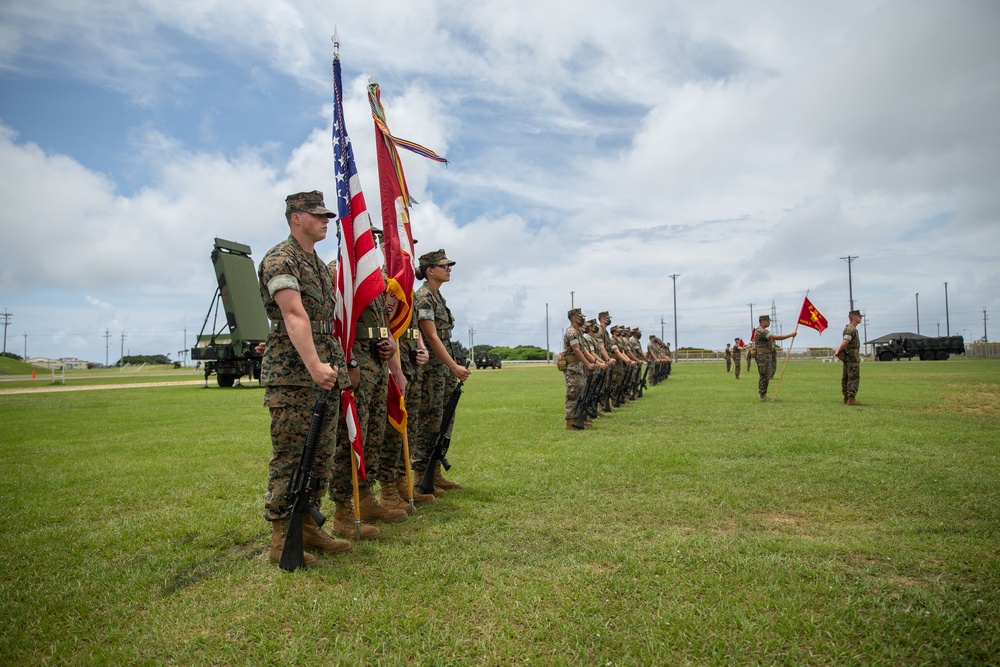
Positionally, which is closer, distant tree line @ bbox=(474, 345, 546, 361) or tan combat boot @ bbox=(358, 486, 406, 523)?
tan combat boot @ bbox=(358, 486, 406, 523)

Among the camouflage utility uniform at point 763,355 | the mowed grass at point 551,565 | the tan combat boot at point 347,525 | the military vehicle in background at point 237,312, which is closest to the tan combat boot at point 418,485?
the mowed grass at point 551,565

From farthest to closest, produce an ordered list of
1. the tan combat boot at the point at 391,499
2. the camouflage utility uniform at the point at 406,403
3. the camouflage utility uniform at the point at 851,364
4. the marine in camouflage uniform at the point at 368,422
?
→ the camouflage utility uniform at the point at 851,364 → the camouflage utility uniform at the point at 406,403 → the tan combat boot at the point at 391,499 → the marine in camouflage uniform at the point at 368,422

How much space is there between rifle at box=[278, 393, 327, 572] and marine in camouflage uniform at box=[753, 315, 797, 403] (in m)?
12.2

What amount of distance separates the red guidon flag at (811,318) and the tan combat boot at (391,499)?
1365 cm

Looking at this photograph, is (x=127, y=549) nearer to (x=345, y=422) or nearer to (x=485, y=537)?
(x=345, y=422)

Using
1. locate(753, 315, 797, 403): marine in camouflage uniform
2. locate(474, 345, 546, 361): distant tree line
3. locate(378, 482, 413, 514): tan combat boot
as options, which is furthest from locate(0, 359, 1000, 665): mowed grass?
locate(474, 345, 546, 361): distant tree line

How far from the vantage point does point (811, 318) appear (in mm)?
15523

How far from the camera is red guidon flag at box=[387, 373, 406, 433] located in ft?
16.0

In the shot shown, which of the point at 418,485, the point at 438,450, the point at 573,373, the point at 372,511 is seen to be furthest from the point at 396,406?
the point at 573,373

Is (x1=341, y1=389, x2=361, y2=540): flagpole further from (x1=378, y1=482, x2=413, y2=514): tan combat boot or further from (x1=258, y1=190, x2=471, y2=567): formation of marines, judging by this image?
(x1=378, y1=482, x2=413, y2=514): tan combat boot

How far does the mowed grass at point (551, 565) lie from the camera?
261 centimetres

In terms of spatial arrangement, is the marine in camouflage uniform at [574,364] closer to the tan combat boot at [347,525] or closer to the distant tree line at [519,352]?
the tan combat boot at [347,525]

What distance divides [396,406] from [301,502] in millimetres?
1469

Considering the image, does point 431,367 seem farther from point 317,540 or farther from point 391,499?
point 317,540
